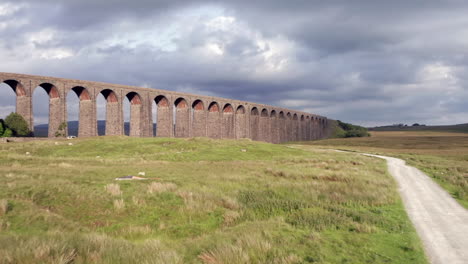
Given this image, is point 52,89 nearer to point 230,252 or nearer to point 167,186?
point 167,186

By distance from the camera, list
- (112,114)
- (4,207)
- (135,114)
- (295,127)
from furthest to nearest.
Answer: (295,127) → (135,114) → (112,114) → (4,207)

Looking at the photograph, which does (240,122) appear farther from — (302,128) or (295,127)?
(302,128)

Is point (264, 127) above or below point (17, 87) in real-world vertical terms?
below

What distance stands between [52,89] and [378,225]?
2114 inches

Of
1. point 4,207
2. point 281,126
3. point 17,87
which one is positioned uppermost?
point 17,87

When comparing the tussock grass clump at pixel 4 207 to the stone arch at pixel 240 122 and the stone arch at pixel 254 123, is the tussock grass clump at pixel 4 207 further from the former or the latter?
the stone arch at pixel 254 123

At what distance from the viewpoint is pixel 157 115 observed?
72.0 metres

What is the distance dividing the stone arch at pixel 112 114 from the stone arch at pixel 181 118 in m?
16.8

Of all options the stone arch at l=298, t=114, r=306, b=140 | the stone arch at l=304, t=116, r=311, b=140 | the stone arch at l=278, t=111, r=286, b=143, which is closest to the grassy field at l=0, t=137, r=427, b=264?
the stone arch at l=278, t=111, r=286, b=143

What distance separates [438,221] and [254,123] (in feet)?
318

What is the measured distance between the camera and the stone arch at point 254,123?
105 metres

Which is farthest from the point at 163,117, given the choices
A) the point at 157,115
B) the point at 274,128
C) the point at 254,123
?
the point at 274,128

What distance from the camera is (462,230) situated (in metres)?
9.30

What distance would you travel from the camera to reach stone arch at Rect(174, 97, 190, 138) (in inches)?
2965
